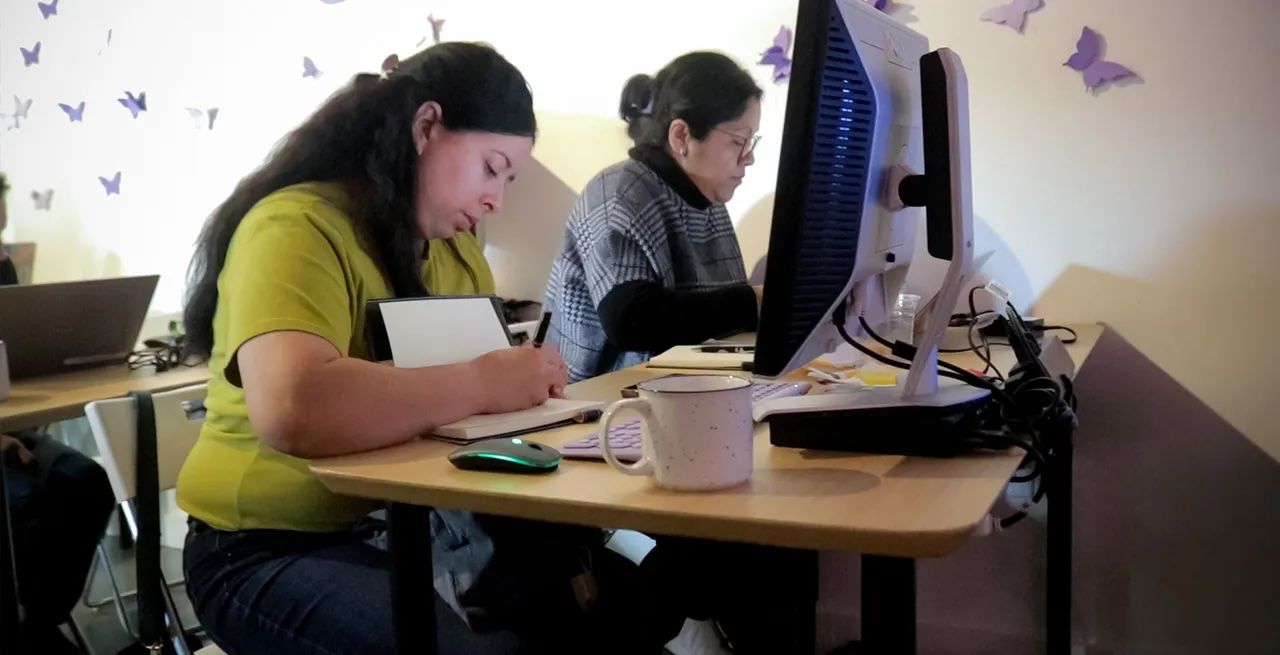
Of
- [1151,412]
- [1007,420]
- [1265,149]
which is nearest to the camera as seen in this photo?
[1007,420]

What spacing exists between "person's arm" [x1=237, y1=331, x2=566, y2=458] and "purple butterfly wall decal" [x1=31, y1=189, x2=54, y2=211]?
2755 mm

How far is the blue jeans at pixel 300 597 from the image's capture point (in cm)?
97

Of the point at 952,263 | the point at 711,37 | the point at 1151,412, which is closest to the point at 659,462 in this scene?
the point at 952,263

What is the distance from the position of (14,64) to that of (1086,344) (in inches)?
130

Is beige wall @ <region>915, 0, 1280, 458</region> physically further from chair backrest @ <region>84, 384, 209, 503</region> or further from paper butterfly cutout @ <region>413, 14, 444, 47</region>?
chair backrest @ <region>84, 384, 209, 503</region>

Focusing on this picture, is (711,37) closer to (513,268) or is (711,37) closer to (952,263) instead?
(513,268)

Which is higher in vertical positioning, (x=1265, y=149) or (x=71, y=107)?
(x=71, y=107)

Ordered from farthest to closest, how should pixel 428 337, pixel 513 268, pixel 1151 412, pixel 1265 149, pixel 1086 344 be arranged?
pixel 513 268 < pixel 1151 412 < pixel 1265 149 < pixel 1086 344 < pixel 428 337

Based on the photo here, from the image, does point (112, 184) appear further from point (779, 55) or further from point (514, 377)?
point (514, 377)

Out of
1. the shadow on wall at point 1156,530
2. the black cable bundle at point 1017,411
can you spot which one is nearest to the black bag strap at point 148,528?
the black cable bundle at point 1017,411

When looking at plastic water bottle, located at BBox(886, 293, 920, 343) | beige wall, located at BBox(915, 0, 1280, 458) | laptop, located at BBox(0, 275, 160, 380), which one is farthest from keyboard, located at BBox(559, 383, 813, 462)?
laptop, located at BBox(0, 275, 160, 380)

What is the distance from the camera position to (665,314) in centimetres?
160

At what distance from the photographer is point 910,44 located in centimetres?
96

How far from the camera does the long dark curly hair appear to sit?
1.16 m
